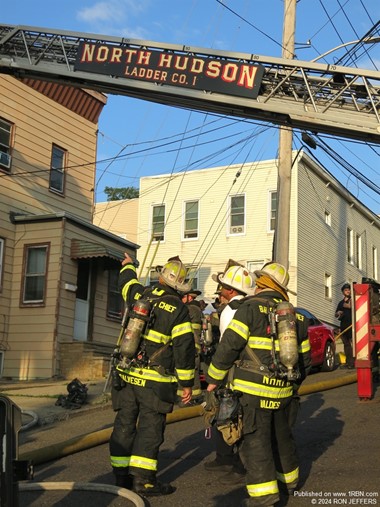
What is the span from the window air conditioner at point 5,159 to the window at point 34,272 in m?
2.11

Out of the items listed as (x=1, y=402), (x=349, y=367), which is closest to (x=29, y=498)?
(x=1, y=402)

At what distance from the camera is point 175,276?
6.22m

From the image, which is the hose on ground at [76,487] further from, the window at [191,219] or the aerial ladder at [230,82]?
the window at [191,219]

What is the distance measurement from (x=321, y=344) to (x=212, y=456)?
7947 millimetres

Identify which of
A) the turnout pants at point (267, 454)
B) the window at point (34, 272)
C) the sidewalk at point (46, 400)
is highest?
the window at point (34, 272)

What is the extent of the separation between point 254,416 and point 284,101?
6.89m

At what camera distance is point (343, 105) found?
426 inches

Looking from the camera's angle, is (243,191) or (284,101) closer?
(284,101)

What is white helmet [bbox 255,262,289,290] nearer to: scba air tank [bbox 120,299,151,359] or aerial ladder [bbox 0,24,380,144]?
scba air tank [bbox 120,299,151,359]

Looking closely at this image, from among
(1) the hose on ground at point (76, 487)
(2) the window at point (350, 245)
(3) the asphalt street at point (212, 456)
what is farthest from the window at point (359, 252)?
(1) the hose on ground at point (76, 487)

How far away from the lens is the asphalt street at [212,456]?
553 cm

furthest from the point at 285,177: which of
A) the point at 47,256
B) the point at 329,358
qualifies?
the point at 47,256

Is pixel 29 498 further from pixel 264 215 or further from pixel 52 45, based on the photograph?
pixel 264 215

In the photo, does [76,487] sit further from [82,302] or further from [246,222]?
[246,222]
